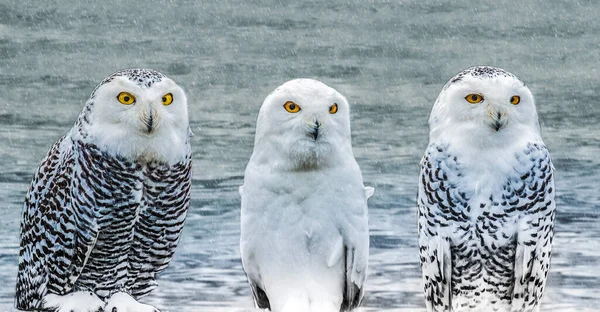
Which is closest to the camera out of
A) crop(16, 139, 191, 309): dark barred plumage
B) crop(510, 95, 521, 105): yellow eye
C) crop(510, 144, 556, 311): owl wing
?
crop(16, 139, 191, 309): dark barred plumage

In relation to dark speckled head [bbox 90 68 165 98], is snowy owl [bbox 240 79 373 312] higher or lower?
lower

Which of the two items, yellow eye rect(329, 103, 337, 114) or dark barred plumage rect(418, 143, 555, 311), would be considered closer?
yellow eye rect(329, 103, 337, 114)

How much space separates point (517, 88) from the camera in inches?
285

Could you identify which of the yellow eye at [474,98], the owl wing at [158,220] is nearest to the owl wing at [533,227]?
the yellow eye at [474,98]

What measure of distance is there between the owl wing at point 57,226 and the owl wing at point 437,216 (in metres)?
1.91

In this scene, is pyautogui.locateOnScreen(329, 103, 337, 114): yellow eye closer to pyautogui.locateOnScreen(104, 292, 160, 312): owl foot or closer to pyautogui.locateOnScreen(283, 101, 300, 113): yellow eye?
pyautogui.locateOnScreen(283, 101, 300, 113): yellow eye

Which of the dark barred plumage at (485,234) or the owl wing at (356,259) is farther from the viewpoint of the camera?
the dark barred plumage at (485,234)

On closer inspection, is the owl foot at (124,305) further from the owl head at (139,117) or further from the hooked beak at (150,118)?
the hooked beak at (150,118)

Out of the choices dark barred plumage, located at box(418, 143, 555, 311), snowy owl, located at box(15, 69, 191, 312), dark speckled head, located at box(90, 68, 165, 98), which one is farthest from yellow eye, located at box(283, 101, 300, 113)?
dark barred plumage, located at box(418, 143, 555, 311)

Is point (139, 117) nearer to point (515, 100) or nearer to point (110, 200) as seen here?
point (110, 200)

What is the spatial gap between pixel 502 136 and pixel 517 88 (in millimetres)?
295

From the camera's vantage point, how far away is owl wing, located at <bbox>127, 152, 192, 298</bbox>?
7.01 m

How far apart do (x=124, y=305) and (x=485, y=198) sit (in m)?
2.08

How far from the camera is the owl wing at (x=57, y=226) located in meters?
7.08
